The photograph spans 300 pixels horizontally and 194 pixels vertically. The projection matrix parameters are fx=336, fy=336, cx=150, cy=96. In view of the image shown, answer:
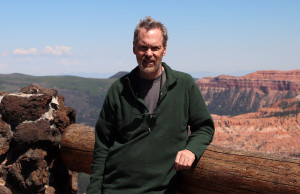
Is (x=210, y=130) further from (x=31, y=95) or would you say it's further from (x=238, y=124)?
(x=238, y=124)

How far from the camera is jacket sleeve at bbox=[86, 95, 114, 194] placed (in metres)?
3.03

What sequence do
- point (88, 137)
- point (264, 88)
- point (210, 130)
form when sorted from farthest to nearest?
point (264, 88) → point (88, 137) → point (210, 130)

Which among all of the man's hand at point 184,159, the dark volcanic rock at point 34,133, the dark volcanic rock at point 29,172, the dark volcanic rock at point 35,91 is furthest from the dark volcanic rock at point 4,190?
the man's hand at point 184,159

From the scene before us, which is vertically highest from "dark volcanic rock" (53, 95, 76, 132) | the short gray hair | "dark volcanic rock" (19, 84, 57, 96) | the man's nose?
the short gray hair

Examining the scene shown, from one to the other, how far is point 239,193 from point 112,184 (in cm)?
113

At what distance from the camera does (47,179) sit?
4188mm

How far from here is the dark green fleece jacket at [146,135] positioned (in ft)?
9.41

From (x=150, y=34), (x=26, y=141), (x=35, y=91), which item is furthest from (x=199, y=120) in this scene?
(x=35, y=91)

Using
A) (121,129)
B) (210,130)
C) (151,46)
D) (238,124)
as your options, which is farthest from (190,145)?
(238,124)

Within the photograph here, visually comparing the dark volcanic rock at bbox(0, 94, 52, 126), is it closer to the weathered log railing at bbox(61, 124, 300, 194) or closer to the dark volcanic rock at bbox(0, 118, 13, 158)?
the dark volcanic rock at bbox(0, 118, 13, 158)

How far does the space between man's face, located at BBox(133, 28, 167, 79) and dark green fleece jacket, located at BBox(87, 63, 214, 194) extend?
174 mm

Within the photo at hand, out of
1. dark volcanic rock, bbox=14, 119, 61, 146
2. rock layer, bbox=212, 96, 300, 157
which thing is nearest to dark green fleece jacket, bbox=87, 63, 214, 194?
dark volcanic rock, bbox=14, 119, 61, 146

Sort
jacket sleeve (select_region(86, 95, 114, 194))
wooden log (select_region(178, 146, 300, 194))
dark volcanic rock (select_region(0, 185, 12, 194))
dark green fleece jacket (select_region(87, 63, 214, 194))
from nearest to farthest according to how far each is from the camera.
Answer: wooden log (select_region(178, 146, 300, 194))
dark green fleece jacket (select_region(87, 63, 214, 194))
jacket sleeve (select_region(86, 95, 114, 194))
dark volcanic rock (select_region(0, 185, 12, 194))

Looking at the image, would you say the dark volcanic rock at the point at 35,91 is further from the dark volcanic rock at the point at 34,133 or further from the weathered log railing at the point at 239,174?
the weathered log railing at the point at 239,174
